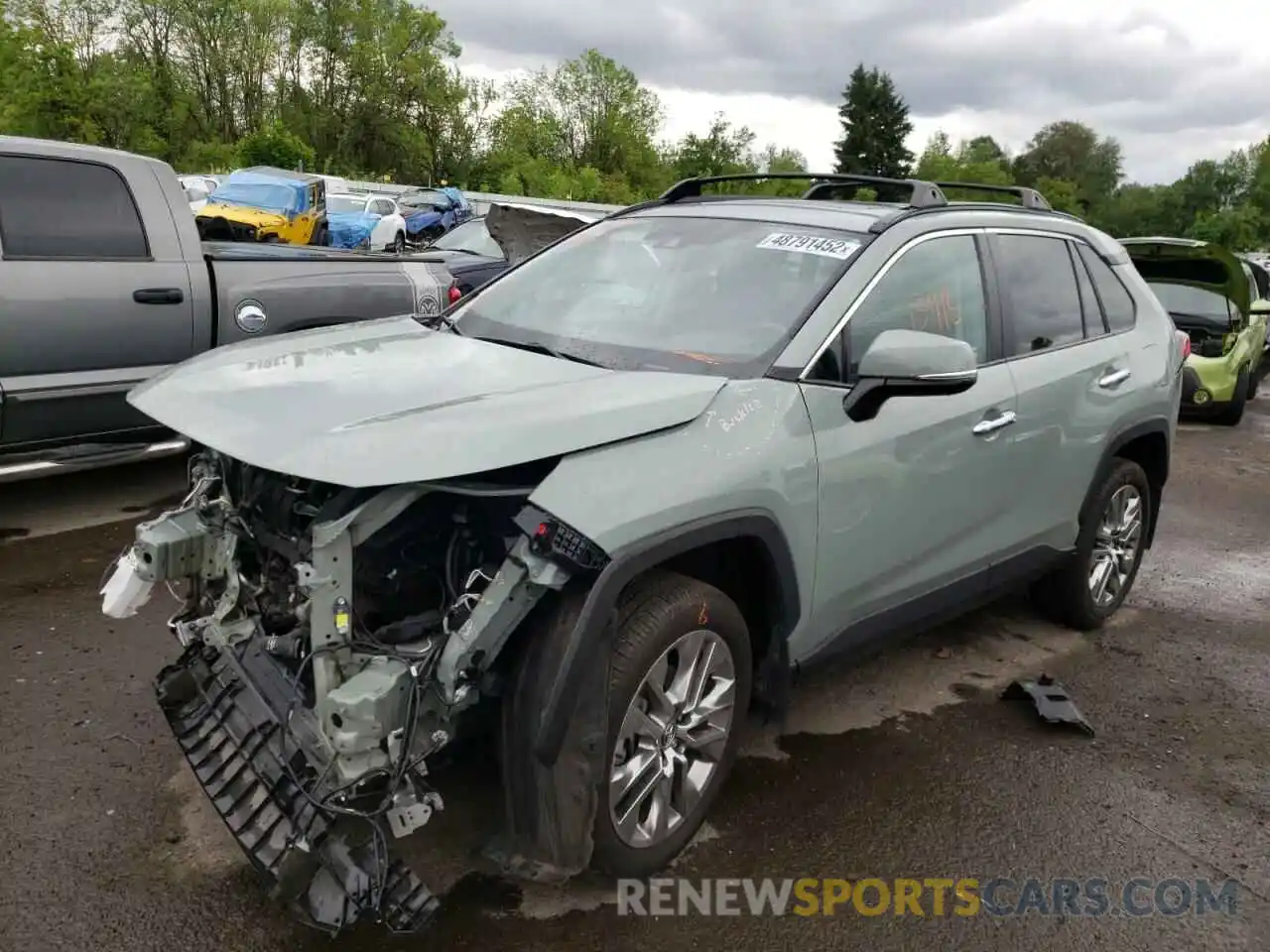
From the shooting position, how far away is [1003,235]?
13.2 ft

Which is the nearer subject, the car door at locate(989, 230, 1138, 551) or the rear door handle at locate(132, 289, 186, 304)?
the car door at locate(989, 230, 1138, 551)

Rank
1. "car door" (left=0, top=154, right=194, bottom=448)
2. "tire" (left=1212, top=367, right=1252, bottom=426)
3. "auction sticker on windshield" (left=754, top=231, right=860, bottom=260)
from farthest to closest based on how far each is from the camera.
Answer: "tire" (left=1212, top=367, right=1252, bottom=426), "car door" (left=0, top=154, right=194, bottom=448), "auction sticker on windshield" (left=754, top=231, right=860, bottom=260)

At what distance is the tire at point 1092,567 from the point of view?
4.57m

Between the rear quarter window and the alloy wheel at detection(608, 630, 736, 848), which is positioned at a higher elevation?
the rear quarter window

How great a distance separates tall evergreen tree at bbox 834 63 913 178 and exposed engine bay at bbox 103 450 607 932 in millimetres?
73821

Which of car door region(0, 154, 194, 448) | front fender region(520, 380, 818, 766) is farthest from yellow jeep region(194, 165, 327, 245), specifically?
front fender region(520, 380, 818, 766)

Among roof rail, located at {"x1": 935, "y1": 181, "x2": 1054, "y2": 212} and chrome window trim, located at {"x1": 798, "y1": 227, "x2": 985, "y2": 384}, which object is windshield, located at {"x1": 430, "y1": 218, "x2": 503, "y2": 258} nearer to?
roof rail, located at {"x1": 935, "y1": 181, "x2": 1054, "y2": 212}

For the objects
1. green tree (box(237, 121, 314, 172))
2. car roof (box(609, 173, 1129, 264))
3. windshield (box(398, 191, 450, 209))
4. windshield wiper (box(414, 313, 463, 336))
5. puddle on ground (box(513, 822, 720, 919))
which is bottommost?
puddle on ground (box(513, 822, 720, 919))

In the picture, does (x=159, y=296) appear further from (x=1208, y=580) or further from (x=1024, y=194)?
(x=1208, y=580)

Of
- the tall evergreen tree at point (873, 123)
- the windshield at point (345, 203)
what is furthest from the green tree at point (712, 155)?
the windshield at point (345, 203)

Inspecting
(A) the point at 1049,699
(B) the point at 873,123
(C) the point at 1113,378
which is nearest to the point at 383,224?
(C) the point at 1113,378

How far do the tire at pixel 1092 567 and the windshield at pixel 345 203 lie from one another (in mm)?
22813

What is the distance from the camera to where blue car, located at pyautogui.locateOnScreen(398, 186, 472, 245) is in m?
26.9

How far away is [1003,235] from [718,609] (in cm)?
213
